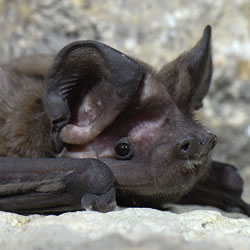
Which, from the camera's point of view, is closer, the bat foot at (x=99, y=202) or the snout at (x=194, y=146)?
the bat foot at (x=99, y=202)

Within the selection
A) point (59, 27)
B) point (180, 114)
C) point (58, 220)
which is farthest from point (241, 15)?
point (58, 220)

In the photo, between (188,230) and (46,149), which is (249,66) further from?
(188,230)

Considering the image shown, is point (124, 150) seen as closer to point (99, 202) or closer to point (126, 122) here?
point (126, 122)

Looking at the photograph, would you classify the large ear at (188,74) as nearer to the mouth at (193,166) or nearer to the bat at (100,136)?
the bat at (100,136)

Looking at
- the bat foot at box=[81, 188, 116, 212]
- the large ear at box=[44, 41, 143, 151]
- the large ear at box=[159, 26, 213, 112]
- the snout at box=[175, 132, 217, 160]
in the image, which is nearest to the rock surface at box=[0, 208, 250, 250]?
the bat foot at box=[81, 188, 116, 212]

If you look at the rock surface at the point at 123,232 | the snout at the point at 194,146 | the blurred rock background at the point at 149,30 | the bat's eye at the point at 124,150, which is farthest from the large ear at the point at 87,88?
the blurred rock background at the point at 149,30

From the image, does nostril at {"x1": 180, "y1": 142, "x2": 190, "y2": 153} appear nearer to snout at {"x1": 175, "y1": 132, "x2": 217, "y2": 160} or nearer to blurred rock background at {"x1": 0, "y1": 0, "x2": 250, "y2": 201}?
snout at {"x1": 175, "y1": 132, "x2": 217, "y2": 160}
